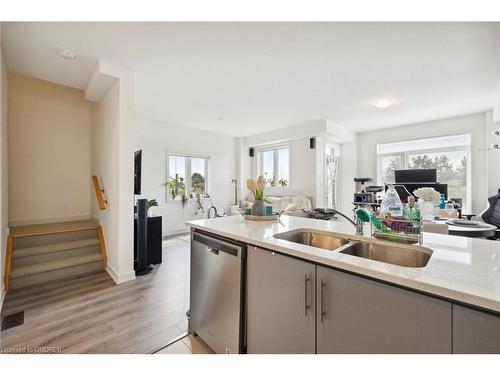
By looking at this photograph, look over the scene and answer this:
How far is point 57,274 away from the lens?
2766mm

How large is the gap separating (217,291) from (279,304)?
492mm

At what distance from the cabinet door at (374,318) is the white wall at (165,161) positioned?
184 inches

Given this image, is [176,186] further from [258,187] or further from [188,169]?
[258,187]

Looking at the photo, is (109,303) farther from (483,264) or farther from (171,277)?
(483,264)

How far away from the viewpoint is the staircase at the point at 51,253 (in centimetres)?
260

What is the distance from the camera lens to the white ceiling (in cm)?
207

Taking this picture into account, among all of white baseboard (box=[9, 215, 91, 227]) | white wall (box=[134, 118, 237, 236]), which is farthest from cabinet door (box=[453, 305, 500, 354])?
white wall (box=[134, 118, 237, 236])

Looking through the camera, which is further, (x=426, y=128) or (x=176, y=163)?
(x=176, y=163)

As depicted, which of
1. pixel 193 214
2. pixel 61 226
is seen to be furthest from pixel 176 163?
pixel 61 226

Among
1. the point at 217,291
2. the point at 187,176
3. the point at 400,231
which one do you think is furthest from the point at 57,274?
the point at 400,231

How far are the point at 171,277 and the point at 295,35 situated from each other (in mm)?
3111

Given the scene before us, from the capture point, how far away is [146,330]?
1.83 meters

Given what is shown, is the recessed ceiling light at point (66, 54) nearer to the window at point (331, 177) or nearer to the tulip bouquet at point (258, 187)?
the tulip bouquet at point (258, 187)

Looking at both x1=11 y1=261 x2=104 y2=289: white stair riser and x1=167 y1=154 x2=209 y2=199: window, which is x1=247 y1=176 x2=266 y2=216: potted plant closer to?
x1=11 y1=261 x2=104 y2=289: white stair riser
